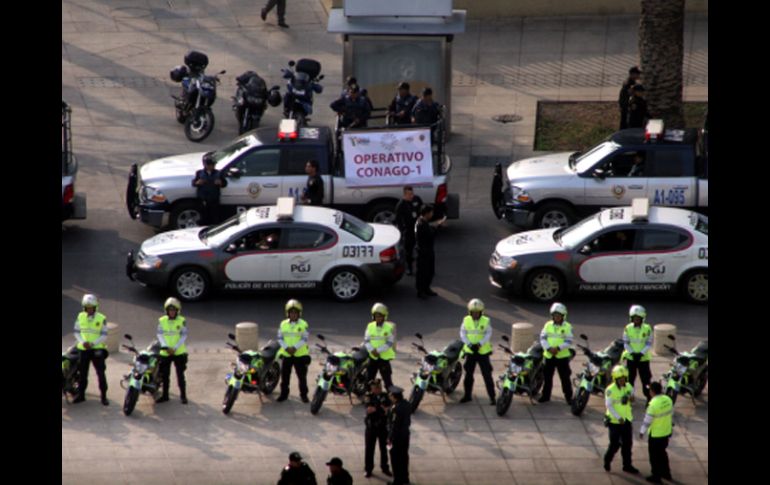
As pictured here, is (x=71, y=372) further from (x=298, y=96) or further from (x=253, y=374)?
(x=298, y=96)

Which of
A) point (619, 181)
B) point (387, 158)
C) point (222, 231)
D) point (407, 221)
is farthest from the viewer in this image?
point (387, 158)

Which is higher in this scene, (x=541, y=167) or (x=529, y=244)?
(x=541, y=167)

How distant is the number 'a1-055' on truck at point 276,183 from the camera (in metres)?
22.9

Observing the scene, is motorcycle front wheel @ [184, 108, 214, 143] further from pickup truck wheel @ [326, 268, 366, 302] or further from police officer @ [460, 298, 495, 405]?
police officer @ [460, 298, 495, 405]

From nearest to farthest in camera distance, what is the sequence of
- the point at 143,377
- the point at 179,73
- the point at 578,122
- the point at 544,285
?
the point at 143,377
the point at 544,285
the point at 179,73
the point at 578,122

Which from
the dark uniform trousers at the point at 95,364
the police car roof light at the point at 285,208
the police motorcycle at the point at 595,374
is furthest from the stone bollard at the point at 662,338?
the dark uniform trousers at the point at 95,364

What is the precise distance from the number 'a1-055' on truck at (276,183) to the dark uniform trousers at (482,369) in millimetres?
5808

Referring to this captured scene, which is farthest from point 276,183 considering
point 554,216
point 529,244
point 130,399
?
point 130,399

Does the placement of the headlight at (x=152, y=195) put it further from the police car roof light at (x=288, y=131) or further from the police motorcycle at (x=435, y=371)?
the police motorcycle at (x=435, y=371)

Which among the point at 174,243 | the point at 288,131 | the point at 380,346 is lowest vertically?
the point at 380,346

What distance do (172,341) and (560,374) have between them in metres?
4.77

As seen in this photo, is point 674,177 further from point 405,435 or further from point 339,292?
point 405,435

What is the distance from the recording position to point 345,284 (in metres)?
21.0

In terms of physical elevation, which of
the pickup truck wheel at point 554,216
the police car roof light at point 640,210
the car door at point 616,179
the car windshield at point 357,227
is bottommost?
the car windshield at point 357,227
